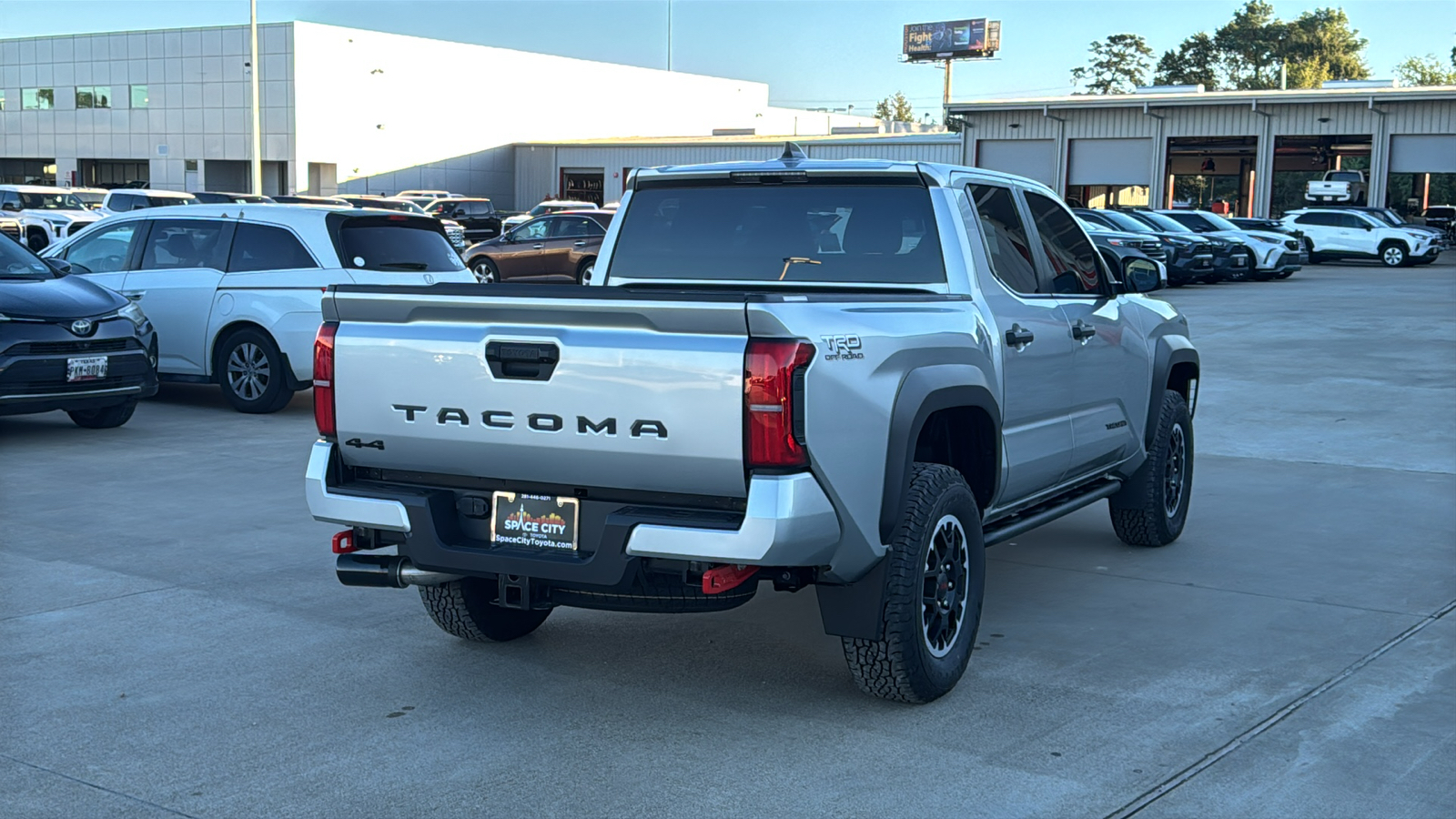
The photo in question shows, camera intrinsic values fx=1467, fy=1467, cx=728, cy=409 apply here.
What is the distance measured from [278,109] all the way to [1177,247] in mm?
46379

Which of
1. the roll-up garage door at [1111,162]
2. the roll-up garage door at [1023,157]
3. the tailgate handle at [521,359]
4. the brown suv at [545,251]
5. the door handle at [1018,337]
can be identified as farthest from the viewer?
the roll-up garage door at [1023,157]

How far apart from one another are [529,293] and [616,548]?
887mm

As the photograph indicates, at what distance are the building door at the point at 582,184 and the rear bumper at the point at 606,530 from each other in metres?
64.5

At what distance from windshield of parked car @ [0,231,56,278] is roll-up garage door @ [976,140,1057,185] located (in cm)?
4661

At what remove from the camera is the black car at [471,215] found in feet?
140

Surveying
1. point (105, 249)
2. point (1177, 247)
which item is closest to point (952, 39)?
point (1177, 247)

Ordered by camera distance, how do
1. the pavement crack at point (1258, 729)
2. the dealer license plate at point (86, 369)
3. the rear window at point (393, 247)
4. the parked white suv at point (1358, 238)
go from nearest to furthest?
the pavement crack at point (1258, 729) → the dealer license plate at point (86, 369) → the rear window at point (393, 247) → the parked white suv at point (1358, 238)

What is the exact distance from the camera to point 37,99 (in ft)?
245

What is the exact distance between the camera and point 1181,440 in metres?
8.14

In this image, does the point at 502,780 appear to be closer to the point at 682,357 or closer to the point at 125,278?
the point at 682,357

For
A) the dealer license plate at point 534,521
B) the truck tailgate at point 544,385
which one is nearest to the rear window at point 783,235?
the truck tailgate at point 544,385

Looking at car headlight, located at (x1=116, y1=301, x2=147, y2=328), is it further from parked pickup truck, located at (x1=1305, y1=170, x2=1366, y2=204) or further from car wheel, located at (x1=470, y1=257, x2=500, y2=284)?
parked pickup truck, located at (x1=1305, y1=170, x2=1366, y2=204)

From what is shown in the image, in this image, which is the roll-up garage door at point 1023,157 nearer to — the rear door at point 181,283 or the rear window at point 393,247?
the rear window at point 393,247

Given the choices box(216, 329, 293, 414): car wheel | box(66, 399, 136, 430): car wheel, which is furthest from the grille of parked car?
box(216, 329, 293, 414): car wheel
